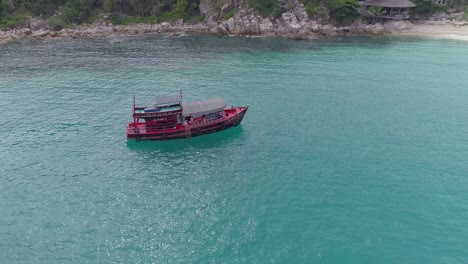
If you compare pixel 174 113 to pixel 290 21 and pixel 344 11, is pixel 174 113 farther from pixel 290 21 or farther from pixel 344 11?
pixel 344 11

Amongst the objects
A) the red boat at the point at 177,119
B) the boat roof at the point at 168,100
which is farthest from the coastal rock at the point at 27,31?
the boat roof at the point at 168,100

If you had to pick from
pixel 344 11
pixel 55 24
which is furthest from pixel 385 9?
pixel 55 24

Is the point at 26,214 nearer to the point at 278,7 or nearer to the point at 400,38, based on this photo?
the point at 278,7

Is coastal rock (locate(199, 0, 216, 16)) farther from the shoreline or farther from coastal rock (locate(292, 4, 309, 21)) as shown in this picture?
coastal rock (locate(292, 4, 309, 21))

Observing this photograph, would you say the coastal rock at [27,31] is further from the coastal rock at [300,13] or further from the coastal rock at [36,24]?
the coastal rock at [300,13]

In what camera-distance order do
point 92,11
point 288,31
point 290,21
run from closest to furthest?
1. point 290,21
2. point 288,31
3. point 92,11

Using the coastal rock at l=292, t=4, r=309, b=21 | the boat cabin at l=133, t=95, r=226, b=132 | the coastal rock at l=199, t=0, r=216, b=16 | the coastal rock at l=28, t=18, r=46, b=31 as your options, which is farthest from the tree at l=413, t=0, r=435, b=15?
the coastal rock at l=28, t=18, r=46, b=31
